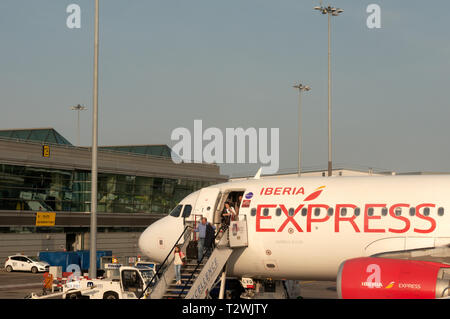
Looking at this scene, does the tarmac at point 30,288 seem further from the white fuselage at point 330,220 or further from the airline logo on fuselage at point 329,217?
the airline logo on fuselage at point 329,217

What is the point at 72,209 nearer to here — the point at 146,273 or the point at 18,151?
the point at 18,151

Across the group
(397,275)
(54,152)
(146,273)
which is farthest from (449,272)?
(54,152)

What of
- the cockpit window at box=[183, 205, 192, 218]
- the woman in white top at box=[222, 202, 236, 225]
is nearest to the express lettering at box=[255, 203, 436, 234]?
the woman in white top at box=[222, 202, 236, 225]

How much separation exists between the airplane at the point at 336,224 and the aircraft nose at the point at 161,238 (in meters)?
0.10

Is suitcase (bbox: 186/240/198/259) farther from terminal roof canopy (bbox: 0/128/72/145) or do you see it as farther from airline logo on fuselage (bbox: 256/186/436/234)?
terminal roof canopy (bbox: 0/128/72/145)

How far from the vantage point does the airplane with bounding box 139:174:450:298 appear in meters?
21.6

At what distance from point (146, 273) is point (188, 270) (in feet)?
15.5

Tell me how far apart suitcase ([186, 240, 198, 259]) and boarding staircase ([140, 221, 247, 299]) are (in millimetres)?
174

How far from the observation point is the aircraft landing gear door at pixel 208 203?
25.8 m

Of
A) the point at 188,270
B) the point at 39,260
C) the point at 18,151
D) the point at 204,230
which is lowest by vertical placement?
the point at 39,260

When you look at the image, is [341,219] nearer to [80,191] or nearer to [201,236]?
[201,236]

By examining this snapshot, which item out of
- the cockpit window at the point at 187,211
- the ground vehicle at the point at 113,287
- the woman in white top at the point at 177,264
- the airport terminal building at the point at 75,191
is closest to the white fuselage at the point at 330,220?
the cockpit window at the point at 187,211

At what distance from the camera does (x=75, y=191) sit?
65.6 metres
